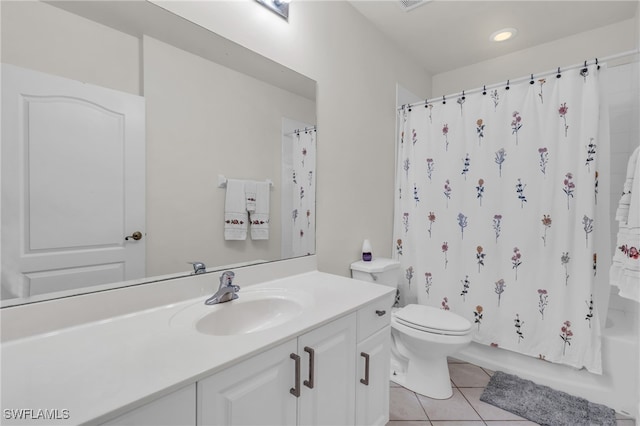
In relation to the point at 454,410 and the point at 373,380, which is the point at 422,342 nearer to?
the point at 454,410

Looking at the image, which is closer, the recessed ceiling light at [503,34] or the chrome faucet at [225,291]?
the chrome faucet at [225,291]

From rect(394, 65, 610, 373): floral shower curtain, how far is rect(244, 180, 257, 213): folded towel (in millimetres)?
1412

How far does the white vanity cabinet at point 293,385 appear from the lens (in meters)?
0.73

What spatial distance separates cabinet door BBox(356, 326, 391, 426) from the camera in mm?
1194

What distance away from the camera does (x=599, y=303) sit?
5.70ft

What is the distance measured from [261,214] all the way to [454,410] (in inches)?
61.0

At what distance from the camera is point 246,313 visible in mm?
1181

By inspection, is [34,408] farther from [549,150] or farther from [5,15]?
[549,150]

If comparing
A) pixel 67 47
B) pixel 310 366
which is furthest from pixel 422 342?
pixel 67 47

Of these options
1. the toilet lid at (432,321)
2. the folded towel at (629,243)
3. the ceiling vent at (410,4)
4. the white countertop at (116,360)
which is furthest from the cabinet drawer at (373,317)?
the ceiling vent at (410,4)

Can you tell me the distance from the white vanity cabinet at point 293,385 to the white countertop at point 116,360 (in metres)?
0.04

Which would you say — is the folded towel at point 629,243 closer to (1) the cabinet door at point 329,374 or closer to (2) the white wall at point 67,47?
(1) the cabinet door at point 329,374

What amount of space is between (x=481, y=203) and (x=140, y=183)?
2073 millimetres

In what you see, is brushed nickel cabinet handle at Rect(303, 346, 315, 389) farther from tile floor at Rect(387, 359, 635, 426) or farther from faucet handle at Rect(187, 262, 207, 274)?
tile floor at Rect(387, 359, 635, 426)
